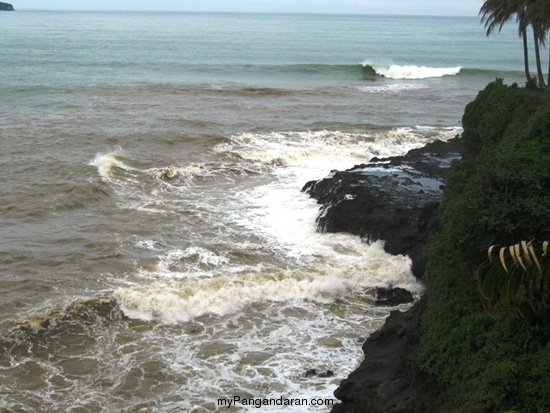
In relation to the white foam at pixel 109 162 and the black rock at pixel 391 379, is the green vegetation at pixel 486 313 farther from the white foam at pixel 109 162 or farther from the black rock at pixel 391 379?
the white foam at pixel 109 162

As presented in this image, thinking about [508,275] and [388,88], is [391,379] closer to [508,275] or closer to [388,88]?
[508,275]

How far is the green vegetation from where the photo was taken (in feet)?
28.5

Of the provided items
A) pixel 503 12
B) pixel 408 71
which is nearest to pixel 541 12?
pixel 503 12

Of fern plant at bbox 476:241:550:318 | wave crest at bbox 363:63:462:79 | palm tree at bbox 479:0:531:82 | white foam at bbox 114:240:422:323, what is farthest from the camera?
wave crest at bbox 363:63:462:79

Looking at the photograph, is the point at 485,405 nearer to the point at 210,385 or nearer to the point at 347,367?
the point at 347,367

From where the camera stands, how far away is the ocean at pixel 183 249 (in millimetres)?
12789

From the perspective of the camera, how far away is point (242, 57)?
7350 centimetres

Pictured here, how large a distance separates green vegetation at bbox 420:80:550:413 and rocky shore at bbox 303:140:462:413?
0.59 meters

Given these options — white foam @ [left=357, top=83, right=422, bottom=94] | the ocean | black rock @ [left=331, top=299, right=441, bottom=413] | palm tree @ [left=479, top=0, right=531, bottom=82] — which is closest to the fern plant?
black rock @ [left=331, top=299, right=441, bottom=413]

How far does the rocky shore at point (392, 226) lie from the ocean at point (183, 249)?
71 centimetres

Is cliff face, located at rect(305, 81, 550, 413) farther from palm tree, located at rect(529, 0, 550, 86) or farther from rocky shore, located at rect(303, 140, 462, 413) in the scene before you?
palm tree, located at rect(529, 0, 550, 86)

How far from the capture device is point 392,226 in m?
19.2

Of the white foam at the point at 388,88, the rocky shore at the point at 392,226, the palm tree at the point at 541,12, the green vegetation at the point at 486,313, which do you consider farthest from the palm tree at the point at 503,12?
the white foam at the point at 388,88

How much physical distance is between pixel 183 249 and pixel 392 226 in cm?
621
